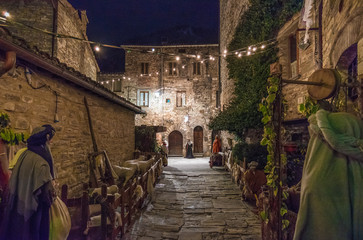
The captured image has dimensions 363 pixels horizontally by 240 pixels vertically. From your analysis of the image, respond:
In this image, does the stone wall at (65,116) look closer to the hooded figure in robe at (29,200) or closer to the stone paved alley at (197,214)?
the hooded figure in robe at (29,200)

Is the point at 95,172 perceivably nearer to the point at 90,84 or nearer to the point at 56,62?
the point at 90,84

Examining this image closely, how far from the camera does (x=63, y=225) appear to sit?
96.2 inches

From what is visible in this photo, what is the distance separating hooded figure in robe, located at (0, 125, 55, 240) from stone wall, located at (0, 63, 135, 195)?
1124 mm

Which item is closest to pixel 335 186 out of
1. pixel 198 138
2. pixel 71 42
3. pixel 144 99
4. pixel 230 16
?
pixel 71 42

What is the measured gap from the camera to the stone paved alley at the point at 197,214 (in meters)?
4.14

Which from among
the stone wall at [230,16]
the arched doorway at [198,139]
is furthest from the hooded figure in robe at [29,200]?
the arched doorway at [198,139]

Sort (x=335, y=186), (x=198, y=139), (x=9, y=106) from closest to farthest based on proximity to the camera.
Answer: (x=335, y=186) < (x=9, y=106) < (x=198, y=139)

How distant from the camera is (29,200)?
2146 millimetres

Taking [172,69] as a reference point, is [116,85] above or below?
below

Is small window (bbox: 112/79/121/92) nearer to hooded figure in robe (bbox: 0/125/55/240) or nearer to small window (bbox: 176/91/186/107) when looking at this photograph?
small window (bbox: 176/91/186/107)

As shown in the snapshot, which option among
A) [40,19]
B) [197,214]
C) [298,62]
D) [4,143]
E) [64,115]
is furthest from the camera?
[40,19]

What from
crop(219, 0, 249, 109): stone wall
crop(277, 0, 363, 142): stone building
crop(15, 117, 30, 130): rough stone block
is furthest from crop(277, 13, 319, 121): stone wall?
crop(15, 117, 30, 130): rough stone block

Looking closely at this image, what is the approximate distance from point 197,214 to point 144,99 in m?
→ 15.0

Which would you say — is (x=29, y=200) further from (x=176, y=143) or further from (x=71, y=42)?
(x=176, y=143)
